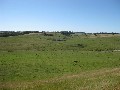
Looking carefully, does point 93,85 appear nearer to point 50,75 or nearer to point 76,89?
point 76,89

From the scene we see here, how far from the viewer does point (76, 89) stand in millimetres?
23859

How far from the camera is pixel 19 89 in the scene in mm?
25375

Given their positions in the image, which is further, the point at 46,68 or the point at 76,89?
the point at 46,68

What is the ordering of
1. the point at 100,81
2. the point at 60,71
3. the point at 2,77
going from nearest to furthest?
the point at 100,81
the point at 2,77
the point at 60,71

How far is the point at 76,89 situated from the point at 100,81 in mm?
4600

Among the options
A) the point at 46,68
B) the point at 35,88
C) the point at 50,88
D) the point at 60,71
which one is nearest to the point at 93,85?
the point at 50,88

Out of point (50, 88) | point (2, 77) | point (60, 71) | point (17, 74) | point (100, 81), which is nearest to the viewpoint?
point (50, 88)

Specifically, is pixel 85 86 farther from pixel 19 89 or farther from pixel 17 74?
pixel 17 74

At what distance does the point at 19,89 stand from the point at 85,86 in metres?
7.01

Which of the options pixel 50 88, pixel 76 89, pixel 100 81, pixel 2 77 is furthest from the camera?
pixel 2 77

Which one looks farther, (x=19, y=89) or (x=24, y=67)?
(x=24, y=67)

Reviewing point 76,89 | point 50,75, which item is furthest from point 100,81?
point 50,75

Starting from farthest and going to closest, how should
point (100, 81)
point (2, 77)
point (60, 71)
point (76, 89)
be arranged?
point (60, 71)
point (2, 77)
point (100, 81)
point (76, 89)

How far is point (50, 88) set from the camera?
83.4ft
